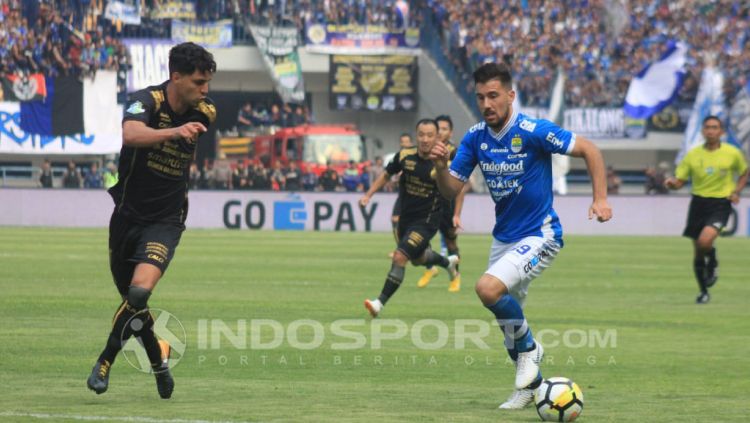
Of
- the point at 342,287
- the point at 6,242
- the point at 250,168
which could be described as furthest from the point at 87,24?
the point at 342,287

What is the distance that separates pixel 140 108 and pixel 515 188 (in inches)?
102

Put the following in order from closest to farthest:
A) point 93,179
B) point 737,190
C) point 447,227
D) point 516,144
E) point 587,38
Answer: point 516,144 < point 737,190 < point 447,227 < point 93,179 < point 587,38

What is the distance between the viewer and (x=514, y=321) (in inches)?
362

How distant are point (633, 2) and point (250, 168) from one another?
1678 centimetres

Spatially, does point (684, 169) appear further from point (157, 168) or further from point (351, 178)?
point (351, 178)

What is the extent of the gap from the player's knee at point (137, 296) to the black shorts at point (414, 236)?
8.30 meters

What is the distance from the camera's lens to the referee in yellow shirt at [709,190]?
19.0 meters

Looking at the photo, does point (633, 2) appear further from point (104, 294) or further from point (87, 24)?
point (104, 294)

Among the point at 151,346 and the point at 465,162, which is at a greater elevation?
the point at 465,162

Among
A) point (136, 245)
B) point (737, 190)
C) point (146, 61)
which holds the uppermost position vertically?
point (136, 245)

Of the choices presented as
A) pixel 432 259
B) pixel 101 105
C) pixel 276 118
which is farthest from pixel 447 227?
pixel 276 118

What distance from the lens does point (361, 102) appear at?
49.8m

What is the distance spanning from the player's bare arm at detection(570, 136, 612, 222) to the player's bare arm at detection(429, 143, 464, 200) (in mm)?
861

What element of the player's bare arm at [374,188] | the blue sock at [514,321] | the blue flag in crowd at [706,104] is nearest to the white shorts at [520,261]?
the blue sock at [514,321]
